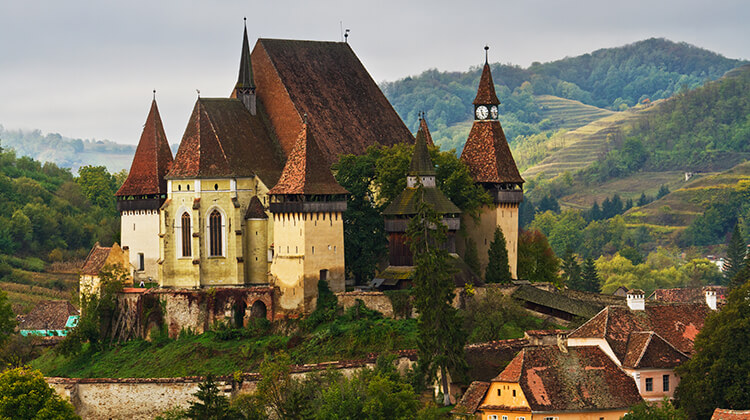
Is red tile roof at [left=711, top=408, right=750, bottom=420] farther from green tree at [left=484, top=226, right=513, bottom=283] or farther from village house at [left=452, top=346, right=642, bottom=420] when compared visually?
green tree at [left=484, top=226, right=513, bottom=283]

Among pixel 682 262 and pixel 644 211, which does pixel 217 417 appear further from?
pixel 644 211

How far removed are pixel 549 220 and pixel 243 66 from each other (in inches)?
4746

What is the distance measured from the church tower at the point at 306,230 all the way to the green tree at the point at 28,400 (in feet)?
42.3

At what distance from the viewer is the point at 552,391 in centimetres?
5319

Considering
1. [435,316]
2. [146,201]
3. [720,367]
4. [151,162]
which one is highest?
[151,162]

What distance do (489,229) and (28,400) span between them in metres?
26.4

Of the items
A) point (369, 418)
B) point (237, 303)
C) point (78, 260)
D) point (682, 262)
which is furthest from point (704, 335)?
point (682, 262)

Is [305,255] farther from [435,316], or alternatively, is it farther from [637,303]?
[637,303]

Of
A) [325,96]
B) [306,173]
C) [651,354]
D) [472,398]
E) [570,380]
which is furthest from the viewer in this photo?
[325,96]

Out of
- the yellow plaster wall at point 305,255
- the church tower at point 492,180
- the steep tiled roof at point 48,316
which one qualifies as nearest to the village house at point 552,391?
the yellow plaster wall at point 305,255

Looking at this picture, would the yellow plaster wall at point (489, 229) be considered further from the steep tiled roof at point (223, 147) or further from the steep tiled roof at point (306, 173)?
the steep tiled roof at point (223, 147)

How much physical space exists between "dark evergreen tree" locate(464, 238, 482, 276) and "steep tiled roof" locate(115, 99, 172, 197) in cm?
1589

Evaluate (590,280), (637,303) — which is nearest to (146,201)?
(637,303)

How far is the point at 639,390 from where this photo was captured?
54.3 meters
